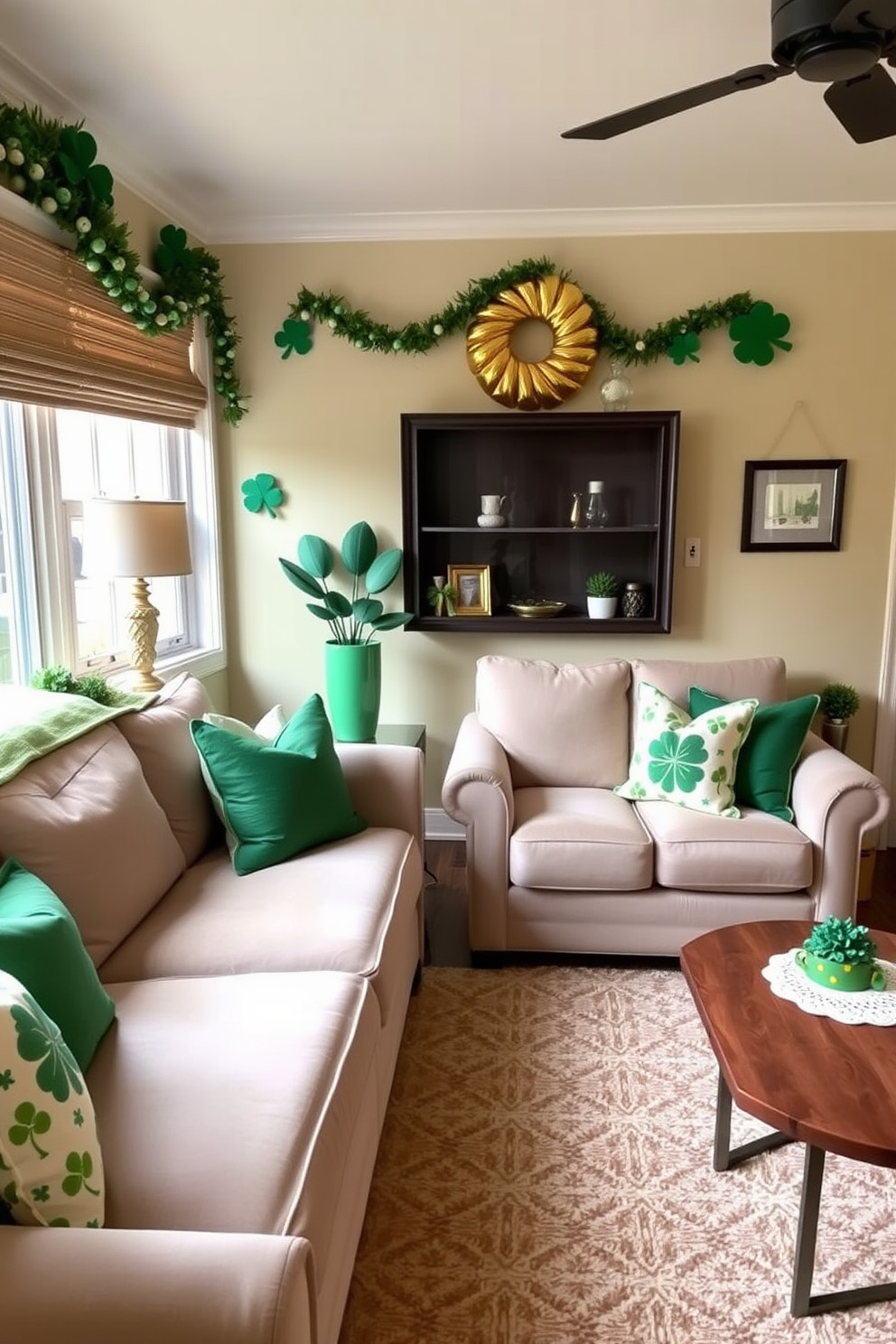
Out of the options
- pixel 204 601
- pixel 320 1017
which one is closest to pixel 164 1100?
pixel 320 1017

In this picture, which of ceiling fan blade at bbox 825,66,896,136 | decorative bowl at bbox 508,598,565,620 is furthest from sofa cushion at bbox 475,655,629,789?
ceiling fan blade at bbox 825,66,896,136

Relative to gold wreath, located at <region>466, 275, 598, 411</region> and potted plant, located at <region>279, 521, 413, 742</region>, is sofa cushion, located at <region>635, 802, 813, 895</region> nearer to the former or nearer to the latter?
potted plant, located at <region>279, 521, 413, 742</region>

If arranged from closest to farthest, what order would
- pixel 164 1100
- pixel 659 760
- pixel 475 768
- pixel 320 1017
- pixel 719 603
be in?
pixel 164 1100 → pixel 320 1017 → pixel 475 768 → pixel 659 760 → pixel 719 603

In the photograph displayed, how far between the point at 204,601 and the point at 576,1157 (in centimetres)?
262

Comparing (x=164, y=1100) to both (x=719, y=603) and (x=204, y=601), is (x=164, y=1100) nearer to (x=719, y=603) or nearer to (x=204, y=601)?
(x=204, y=601)

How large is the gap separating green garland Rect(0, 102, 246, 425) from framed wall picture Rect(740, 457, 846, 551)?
228cm

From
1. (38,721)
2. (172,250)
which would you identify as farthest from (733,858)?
(172,250)

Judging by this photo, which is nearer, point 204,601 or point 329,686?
point 329,686

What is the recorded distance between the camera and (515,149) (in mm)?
2906

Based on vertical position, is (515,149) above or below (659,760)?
above

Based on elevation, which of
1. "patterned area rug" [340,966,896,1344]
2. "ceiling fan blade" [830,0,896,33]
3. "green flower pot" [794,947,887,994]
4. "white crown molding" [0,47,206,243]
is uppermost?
"white crown molding" [0,47,206,243]

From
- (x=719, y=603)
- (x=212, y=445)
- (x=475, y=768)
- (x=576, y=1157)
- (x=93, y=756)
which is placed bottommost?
(x=576, y=1157)

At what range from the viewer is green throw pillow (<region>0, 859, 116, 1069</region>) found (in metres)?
1.46

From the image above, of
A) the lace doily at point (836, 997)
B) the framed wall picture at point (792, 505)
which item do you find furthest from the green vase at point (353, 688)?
the lace doily at point (836, 997)
